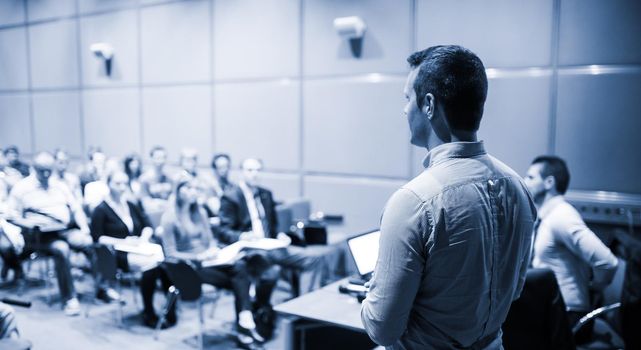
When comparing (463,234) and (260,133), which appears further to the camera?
(260,133)

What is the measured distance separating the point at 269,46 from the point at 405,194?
17.6 ft

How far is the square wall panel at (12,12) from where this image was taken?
9.25 meters

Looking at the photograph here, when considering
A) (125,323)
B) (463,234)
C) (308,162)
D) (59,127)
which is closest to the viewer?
(463,234)

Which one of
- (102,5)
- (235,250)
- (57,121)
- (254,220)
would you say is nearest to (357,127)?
(254,220)

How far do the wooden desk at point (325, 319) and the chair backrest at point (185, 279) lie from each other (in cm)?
127

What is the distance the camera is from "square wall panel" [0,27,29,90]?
30.6 ft

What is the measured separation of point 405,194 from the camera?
1269 millimetres

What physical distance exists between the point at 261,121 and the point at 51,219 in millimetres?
2519

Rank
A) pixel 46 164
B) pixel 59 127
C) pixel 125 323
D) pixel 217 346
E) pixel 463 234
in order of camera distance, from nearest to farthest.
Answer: pixel 463 234, pixel 217 346, pixel 125 323, pixel 46 164, pixel 59 127

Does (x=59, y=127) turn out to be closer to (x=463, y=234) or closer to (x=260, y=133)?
(x=260, y=133)

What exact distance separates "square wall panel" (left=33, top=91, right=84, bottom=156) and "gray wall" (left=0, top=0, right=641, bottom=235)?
3 centimetres

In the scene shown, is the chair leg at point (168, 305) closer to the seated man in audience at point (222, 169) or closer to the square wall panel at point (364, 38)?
the seated man in audience at point (222, 169)

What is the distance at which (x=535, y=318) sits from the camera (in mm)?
2297

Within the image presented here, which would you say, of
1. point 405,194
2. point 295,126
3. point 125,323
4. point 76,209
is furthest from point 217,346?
point 405,194
